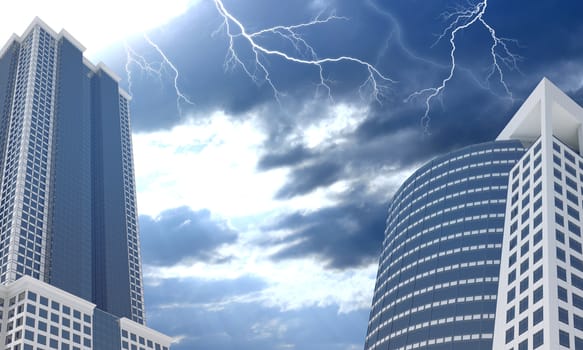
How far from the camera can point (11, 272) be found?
174 metres

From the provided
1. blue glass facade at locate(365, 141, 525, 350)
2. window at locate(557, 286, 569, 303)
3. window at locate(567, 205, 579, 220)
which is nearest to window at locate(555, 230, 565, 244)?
window at locate(567, 205, 579, 220)

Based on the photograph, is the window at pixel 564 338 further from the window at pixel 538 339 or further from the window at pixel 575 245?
the window at pixel 575 245

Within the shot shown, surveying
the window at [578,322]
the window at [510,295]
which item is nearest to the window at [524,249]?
the window at [510,295]

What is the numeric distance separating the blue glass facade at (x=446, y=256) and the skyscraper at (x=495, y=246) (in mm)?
299

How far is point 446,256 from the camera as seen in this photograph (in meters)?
163

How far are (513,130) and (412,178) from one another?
4244 centimetres

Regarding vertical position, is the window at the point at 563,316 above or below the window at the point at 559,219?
below

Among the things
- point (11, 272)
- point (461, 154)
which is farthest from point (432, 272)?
point (11, 272)

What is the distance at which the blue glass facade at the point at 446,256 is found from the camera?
148m

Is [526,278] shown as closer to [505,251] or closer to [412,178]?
[505,251]

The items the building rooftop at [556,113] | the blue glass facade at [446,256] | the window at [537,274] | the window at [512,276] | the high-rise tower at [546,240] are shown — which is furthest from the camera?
the blue glass facade at [446,256]

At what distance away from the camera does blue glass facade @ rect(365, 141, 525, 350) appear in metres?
148

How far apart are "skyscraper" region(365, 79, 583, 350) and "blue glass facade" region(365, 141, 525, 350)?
0.30m

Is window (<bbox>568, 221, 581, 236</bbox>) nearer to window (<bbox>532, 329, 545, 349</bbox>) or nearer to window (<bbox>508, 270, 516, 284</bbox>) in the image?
window (<bbox>508, 270, 516, 284</bbox>)
